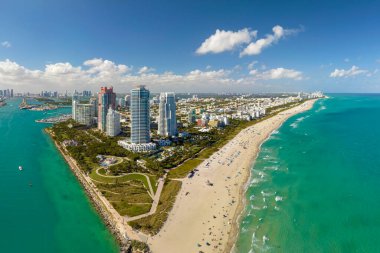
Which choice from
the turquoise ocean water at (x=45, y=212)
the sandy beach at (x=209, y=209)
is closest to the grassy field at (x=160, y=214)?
the sandy beach at (x=209, y=209)

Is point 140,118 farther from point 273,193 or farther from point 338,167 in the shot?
point 338,167

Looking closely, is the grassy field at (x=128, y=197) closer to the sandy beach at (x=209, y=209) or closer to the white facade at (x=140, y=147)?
the sandy beach at (x=209, y=209)

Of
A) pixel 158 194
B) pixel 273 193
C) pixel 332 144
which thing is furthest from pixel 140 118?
pixel 332 144

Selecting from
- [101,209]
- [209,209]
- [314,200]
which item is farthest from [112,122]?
[314,200]

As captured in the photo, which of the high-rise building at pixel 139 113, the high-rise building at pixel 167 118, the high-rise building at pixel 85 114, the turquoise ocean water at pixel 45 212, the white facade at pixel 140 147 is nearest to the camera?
the turquoise ocean water at pixel 45 212

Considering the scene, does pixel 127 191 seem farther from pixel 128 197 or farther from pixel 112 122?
pixel 112 122
